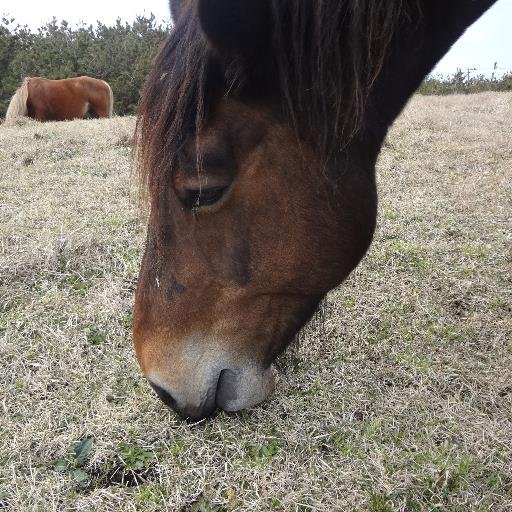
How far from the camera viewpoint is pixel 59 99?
42.3 ft

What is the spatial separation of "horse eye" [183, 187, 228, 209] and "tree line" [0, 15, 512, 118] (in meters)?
15.7

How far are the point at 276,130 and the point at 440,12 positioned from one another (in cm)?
53

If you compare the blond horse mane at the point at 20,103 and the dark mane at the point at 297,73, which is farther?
the blond horse mane at the point at 20,103

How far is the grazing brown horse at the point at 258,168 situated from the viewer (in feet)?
3.50

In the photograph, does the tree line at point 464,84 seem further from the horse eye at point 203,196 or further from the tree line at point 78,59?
the horse eye at point 203,196

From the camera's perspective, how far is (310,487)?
5.17 feet

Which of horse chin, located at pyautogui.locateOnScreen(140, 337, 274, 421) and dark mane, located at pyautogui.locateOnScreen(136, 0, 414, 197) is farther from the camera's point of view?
horse chin, located at pyautogui.locateOnScreen(140, 337, 274, 421)

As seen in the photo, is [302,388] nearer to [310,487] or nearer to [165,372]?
[310,487]

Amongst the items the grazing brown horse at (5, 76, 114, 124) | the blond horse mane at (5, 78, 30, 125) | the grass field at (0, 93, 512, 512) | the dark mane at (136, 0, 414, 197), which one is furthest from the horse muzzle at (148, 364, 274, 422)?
the blond horse mane at (5, 78, 30, 125)

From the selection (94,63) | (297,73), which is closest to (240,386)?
(297,73)

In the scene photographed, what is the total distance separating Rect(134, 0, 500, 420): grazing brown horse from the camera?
1066 mm

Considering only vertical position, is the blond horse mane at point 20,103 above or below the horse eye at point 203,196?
above

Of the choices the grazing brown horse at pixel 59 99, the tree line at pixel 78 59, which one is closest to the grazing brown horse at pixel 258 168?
the grazing brown horse at pixel 59 99

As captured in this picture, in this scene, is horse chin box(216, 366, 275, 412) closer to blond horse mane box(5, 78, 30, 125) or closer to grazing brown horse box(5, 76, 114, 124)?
grazing brown horse box(5, 76, 114, 124)
